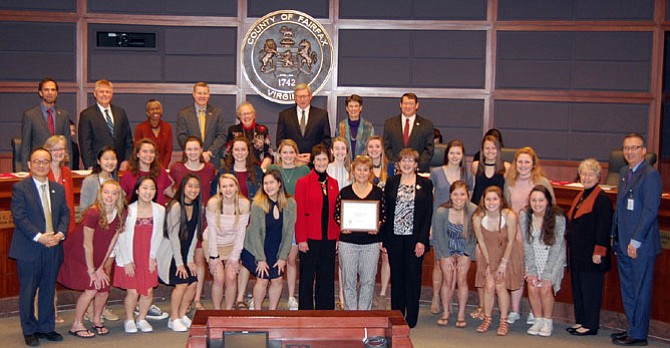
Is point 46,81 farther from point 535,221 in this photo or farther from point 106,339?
point 535,221

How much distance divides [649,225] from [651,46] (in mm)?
4186

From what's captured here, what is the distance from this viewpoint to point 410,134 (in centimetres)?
761

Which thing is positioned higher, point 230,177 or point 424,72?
point 424,72

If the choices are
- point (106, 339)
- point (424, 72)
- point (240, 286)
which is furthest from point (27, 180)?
point (424, 72)

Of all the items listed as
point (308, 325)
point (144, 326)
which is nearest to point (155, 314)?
point (144, 326)

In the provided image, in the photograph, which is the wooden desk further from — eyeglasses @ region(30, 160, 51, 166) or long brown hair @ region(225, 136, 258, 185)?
long brown hair @ region(225, 136, 258, 185)

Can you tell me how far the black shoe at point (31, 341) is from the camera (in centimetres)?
600

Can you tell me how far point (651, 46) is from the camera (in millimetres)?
9641

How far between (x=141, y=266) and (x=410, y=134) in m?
2.70

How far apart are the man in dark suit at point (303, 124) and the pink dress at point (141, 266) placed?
70.8 inches

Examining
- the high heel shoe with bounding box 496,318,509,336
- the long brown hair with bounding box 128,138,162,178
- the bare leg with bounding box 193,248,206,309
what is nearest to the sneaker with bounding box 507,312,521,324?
the high heel shoe with bounding box 496,318,509,336

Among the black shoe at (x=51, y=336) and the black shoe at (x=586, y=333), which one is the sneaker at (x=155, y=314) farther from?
the black shoe at (x=586, y=333)

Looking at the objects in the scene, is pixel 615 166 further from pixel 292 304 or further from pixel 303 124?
pixel 292 304

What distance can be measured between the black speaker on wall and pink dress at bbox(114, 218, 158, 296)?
13.7ft
